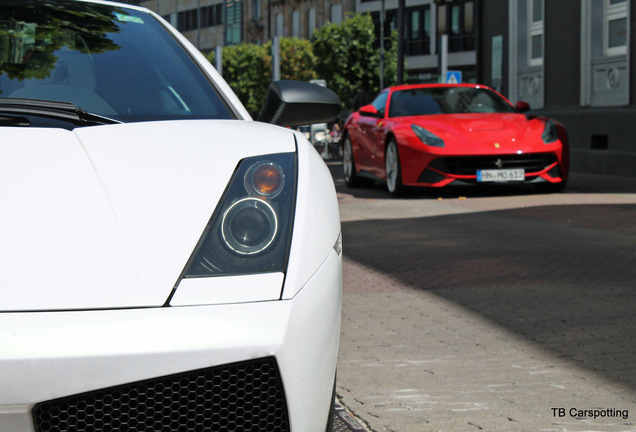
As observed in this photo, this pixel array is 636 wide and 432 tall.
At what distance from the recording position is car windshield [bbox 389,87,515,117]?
13461 millimetres

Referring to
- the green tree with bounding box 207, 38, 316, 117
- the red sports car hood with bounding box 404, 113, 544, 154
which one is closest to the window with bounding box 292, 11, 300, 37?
the green tree with bounding box 207, 38, 316, 117

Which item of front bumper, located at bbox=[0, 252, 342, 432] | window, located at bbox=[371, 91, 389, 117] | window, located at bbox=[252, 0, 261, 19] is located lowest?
front bumper, located at bbox=[0, 252, 342, 432]

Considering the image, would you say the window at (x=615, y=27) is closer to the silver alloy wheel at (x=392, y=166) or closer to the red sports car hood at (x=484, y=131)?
the red sports car hood at (x=484, y=131)

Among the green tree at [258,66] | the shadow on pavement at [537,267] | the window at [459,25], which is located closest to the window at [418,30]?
the window at [459,25]

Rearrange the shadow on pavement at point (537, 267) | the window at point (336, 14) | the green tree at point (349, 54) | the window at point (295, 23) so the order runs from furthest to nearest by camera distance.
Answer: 1. the window at point (295, 23)
2. the window at point (336, 14)
3. the green tree at point (349, 54)
4. the shadow on pavement at point (537, 267)

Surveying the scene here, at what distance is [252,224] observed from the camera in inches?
84.7

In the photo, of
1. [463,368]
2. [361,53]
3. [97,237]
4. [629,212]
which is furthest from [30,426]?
[361,53]

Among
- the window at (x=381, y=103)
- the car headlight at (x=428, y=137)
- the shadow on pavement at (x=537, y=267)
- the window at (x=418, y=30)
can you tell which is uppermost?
the window at (x=418, y=30)

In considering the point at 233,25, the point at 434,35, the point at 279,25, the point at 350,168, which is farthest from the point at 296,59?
the point at 350,168

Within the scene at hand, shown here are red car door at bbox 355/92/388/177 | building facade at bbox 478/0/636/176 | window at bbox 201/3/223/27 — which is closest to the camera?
red car door at bbox 355/92/388/177

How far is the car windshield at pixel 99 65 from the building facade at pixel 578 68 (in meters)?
14.1

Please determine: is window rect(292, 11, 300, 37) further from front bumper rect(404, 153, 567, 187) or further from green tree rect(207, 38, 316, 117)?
front bumper rect(404, 153, 567, 187)

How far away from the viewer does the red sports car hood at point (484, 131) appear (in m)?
12.1

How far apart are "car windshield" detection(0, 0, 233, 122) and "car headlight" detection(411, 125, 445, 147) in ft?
29.2
